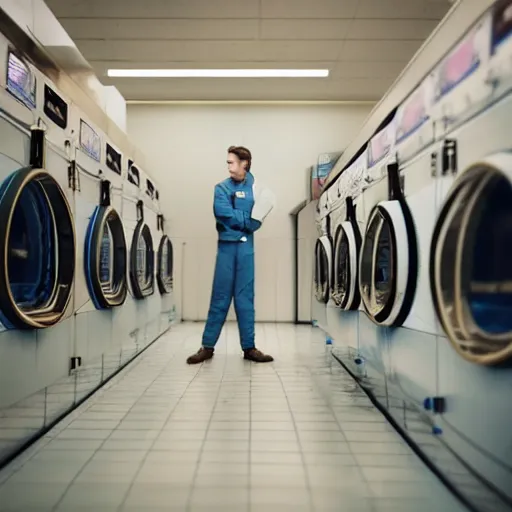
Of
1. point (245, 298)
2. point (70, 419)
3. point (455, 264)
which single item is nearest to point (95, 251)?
point (70, 419)

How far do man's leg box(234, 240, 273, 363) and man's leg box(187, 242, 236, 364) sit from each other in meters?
0.05

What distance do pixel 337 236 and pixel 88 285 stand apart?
5.74 feet

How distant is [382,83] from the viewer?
225 inches

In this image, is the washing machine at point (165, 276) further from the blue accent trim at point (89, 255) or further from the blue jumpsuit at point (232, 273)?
the blue accent trim at point (89, 255)

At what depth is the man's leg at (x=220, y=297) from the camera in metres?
3.72

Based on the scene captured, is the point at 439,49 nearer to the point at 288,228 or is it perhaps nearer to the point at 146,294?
the point at 146,294

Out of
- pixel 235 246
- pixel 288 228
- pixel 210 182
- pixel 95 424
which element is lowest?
pixel 95 424

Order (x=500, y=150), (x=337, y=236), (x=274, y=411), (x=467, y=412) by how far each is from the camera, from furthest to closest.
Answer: (x=337, y=236)
(x=274, y=411)
(x=467, y=412)
(x=500, y=150)

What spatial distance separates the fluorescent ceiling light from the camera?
5.29 m

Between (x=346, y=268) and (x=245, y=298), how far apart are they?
2.78 feet

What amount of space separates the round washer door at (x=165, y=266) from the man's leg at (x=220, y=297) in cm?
141

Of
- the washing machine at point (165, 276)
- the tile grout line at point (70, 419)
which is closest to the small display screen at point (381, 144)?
the tile grout line at point (70, 419)

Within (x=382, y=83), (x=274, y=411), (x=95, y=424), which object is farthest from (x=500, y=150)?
(x=382, y=83)

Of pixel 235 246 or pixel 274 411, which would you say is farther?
pixel 235 246
